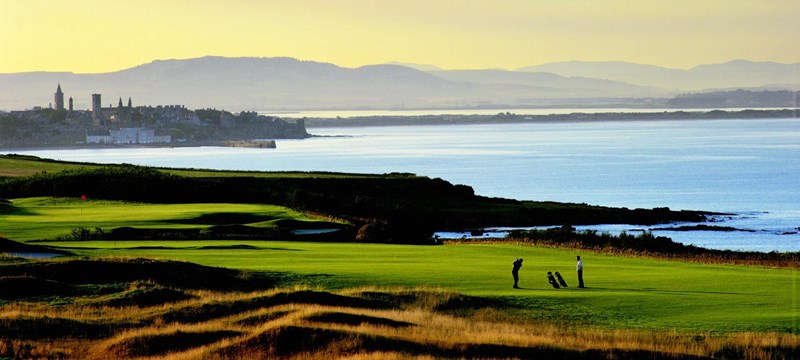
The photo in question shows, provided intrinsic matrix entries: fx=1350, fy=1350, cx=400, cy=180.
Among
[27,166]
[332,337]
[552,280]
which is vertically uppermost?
[27,166]

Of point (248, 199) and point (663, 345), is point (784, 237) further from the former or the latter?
point (663, 345)

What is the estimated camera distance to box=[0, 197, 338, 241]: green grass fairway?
5122 cm

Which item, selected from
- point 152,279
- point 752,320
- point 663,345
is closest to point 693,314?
point 752,320

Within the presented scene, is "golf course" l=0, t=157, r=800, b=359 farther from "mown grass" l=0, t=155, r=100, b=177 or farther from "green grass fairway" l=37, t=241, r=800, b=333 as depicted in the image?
"mown grass" l=0, t=155, r=100, b=177

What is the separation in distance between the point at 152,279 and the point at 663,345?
536 inches

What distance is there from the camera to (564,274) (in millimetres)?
35125

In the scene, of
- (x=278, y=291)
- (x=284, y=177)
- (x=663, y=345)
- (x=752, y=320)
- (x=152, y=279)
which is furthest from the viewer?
(x=284, y=177)

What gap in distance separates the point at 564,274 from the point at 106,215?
96.2 ft

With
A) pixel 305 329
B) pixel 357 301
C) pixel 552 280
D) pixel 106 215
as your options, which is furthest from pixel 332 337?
pixel 106 215

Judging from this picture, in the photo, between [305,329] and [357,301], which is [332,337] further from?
[357,301]

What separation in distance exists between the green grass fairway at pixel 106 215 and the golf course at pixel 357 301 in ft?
1.97

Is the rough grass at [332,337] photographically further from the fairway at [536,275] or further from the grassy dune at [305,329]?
the fairway at [536,275]

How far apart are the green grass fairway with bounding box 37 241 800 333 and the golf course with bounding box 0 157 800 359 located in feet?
0.20

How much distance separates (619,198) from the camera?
11850 centimetres
